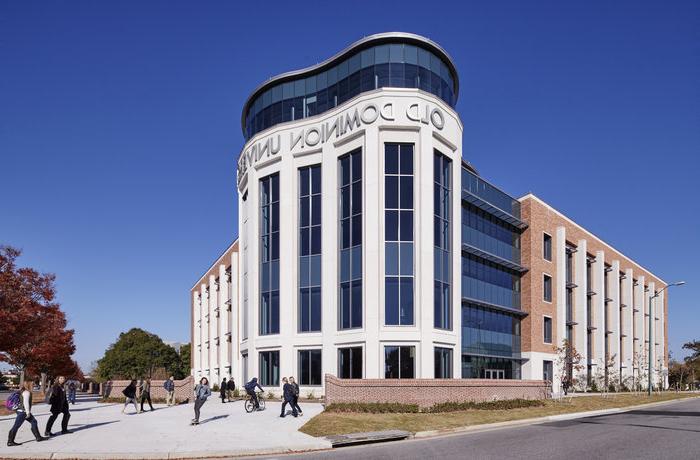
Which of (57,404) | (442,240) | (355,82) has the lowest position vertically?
(57,404)

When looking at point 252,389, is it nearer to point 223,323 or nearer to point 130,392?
point 130,392

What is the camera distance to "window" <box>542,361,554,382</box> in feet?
176

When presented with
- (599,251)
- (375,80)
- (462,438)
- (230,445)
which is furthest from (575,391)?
(230,445)

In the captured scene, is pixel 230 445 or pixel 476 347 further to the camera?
pixel 476 347

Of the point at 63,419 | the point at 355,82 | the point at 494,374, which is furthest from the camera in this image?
the point at 494,374

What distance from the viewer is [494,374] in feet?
157

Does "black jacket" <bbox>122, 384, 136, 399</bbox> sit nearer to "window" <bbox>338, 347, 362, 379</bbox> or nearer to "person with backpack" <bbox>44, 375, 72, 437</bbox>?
"person with backpack" <bbox>44, 375, 72, 437</bbox>

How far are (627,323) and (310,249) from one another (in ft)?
169

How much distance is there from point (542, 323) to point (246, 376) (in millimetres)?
25428

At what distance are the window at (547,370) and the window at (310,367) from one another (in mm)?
23297

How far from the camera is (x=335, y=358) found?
124ft

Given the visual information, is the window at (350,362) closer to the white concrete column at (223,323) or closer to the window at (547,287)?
the window at (547,287)

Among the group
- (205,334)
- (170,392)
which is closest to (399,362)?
(170,392)

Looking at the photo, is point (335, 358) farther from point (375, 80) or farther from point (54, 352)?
point (54, 352)
